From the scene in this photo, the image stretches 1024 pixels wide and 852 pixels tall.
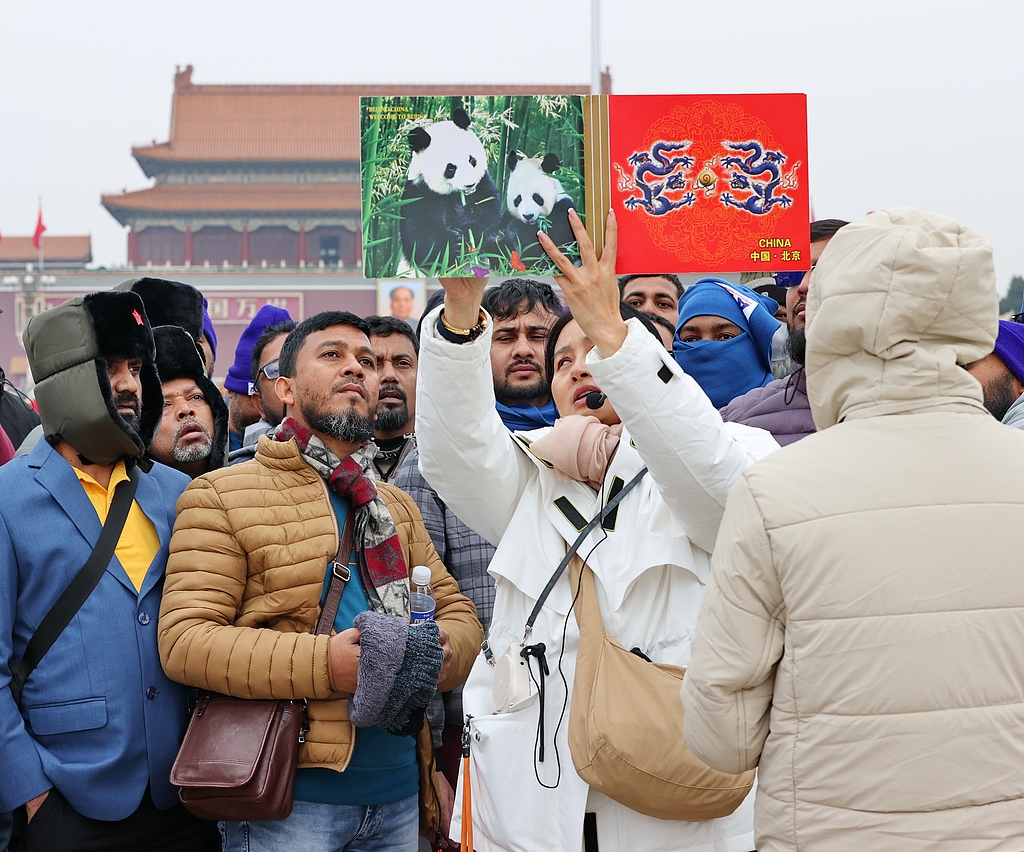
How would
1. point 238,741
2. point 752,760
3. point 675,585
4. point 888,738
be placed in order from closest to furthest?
point 888,738 → point 752,760 → point 675,585 → point 238,741

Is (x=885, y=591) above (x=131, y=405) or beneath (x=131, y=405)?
beneath

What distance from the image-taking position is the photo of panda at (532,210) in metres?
1.96

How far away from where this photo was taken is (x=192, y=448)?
3215 mm

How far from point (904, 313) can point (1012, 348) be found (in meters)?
1.68

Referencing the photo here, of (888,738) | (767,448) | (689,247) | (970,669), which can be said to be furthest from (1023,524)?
(689,247)

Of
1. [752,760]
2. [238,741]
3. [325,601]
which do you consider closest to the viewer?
[752,760]


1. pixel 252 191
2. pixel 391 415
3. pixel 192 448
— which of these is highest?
pixel 252 191

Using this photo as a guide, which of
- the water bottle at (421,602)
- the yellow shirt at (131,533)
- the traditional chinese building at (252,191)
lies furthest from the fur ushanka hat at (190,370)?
the traditional chinese building at (252,191)

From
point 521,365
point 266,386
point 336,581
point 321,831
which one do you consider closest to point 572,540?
point 336,581

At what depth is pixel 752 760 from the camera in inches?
58.7

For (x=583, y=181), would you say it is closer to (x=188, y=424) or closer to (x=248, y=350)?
(x=188, y=424)

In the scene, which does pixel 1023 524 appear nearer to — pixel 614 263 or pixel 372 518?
pixel 614 263

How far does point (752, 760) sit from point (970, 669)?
326 millimetres

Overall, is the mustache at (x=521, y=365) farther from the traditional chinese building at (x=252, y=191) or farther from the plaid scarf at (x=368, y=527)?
the traditional chinese building at (x=252, y=191)
